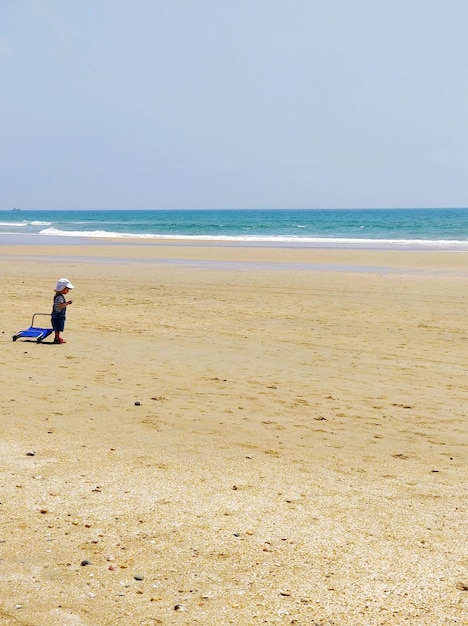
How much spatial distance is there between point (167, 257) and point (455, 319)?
1977 cm

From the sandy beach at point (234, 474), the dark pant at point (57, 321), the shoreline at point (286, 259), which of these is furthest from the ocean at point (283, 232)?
the dark pant at point (57, 321)

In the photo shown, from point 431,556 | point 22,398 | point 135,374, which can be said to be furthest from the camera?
point 135,374

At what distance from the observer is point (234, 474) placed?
239 inches

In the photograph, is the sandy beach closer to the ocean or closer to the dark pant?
the dark pant

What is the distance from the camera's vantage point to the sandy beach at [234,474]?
4.13 metres

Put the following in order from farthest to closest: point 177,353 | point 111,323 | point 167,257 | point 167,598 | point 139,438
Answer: point 167,257 < point 111,323 < point 177,353 < point 139,438 < point 167,598

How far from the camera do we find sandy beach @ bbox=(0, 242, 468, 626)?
413 cm

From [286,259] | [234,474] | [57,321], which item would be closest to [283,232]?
[286,259]

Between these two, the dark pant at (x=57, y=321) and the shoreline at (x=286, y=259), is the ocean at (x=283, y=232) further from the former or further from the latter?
the dark pant at (x=57, y=321)

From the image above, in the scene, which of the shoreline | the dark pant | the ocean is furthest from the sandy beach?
the ocean

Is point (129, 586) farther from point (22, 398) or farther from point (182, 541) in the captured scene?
point (22, 398)

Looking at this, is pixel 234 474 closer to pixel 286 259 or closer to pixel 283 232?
pixel 286 259

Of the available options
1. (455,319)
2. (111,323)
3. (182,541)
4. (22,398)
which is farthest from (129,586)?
(455,319)

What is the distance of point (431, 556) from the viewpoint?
15.2ft
